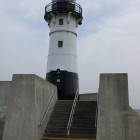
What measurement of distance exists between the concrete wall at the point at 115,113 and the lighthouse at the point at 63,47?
6325mm

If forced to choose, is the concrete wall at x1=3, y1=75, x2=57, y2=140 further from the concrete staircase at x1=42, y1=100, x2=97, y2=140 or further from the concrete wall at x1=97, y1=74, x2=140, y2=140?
the concrete wall at x1=97, y1=74, x2=140, y2=140

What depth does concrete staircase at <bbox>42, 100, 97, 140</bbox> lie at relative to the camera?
10.6m

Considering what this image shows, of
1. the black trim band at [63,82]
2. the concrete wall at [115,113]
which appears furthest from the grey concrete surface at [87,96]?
the concrete wall at [115,113]

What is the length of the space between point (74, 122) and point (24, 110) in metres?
2.44

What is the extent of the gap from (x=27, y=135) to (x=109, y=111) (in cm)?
334

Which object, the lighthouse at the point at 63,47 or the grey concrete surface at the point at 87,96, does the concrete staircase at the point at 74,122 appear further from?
the grey concrete surface at the point at 87,96

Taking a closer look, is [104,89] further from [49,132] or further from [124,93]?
[49,132]

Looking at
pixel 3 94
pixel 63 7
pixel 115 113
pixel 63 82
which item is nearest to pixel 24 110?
pixel 3 94

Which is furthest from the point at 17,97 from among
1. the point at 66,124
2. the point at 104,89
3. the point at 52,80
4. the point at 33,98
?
the point at 52,80

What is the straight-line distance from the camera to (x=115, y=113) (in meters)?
10.0

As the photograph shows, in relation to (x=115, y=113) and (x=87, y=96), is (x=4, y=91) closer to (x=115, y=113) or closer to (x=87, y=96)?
(x=115, y=113)

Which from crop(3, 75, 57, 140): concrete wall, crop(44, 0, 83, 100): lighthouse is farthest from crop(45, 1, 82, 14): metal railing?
crop(3, 75, 57, 140): concrete wall

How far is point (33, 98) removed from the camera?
409 inches

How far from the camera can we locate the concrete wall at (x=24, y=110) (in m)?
10.1
